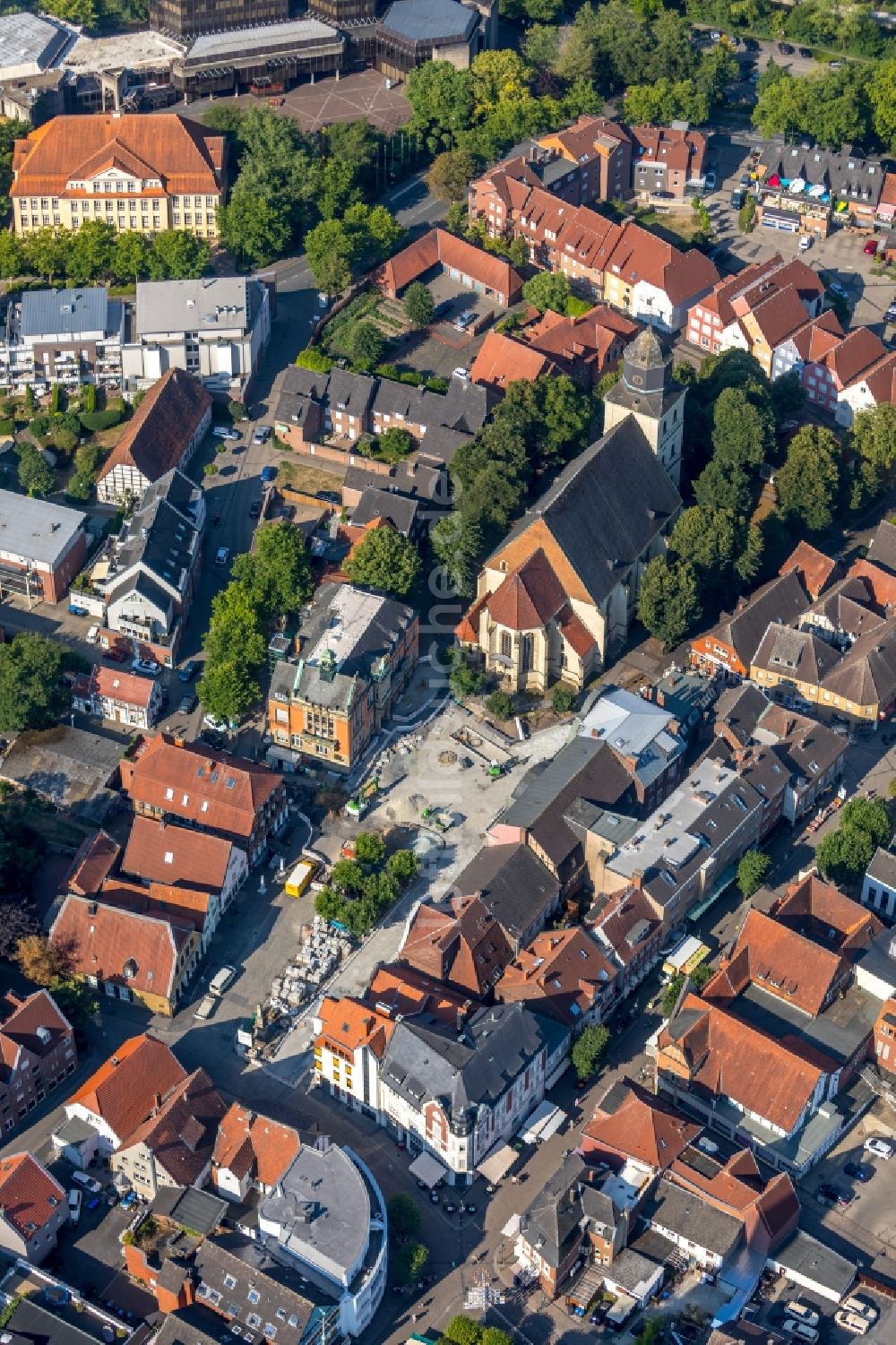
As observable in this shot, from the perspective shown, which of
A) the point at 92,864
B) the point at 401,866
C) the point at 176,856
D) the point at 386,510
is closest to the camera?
the point at 92,864

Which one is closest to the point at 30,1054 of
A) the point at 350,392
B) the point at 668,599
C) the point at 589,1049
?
the point at 589,1049

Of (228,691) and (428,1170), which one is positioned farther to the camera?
(228,691)

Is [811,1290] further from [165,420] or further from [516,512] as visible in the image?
[165,420]

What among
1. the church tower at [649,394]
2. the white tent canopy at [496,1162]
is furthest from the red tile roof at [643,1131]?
the church tower at [649,394]

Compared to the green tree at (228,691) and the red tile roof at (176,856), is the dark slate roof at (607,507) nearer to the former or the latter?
the green tree at (228,691)

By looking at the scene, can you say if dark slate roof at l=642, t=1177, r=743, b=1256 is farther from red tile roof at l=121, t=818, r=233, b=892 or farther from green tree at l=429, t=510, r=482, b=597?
green tree at l=429, t=510, r=482, b=597

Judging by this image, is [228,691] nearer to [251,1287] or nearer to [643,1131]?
[643,1131]

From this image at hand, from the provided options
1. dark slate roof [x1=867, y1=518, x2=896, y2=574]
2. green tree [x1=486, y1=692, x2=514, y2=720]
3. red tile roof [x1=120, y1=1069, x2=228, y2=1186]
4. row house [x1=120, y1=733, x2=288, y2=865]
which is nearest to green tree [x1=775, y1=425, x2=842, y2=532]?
dark slate roof [x1=867, y1=518, x2=896, y2=574]
